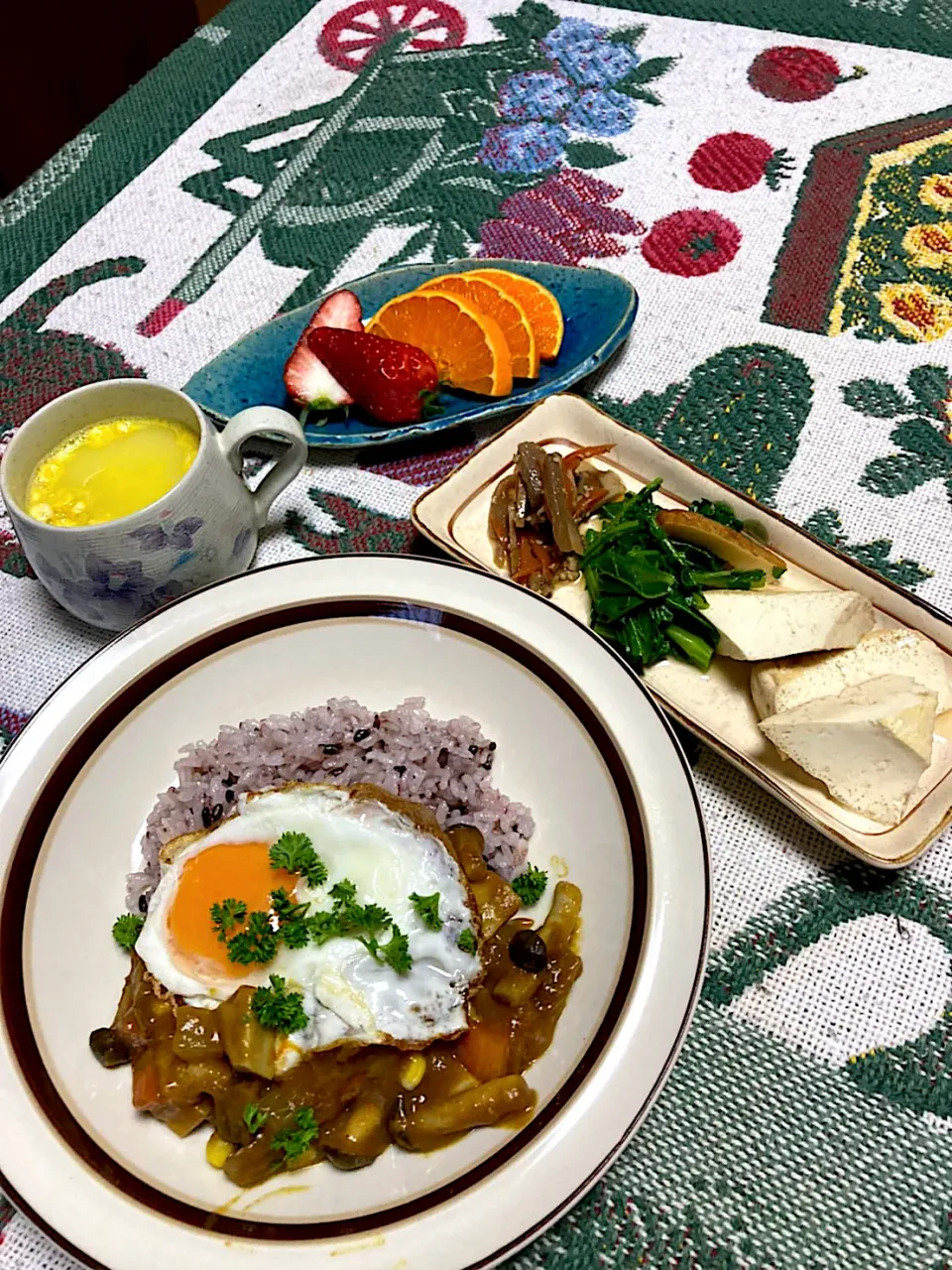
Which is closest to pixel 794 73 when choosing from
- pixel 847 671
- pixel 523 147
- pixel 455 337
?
pixel 523 147

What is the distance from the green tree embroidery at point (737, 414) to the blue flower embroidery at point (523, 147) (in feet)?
3.70

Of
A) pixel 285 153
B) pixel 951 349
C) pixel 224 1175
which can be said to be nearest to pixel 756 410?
pixel 951 349

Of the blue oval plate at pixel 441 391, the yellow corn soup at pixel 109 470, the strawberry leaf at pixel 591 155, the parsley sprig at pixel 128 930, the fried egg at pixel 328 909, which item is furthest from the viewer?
the strawberry leaf at pixel 591 155

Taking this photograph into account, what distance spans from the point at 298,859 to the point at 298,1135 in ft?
1.48

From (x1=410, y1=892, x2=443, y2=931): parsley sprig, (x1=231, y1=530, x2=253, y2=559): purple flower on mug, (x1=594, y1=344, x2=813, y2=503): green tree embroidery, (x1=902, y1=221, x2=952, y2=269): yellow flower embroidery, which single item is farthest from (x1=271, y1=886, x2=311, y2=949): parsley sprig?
(x1=902, y1=221, x2=952, y2=269): yellow flower embroidery

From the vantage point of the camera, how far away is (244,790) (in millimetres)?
1975

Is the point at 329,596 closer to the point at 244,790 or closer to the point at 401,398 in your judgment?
the point at 244,790

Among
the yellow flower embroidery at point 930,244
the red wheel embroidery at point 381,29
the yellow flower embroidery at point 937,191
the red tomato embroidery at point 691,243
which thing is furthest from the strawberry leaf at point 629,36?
the yellow flower embroidery at point 930,244

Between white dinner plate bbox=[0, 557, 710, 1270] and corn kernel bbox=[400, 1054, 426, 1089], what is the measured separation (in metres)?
0.11

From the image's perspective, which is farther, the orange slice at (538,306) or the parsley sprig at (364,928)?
the orange slice at (538,306)

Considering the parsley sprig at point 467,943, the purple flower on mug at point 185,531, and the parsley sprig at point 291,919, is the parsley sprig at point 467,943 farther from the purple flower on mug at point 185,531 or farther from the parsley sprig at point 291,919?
the purple flower on mug at point 185,531

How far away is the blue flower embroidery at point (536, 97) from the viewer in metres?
3.55

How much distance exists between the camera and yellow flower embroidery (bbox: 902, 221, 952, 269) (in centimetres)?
299

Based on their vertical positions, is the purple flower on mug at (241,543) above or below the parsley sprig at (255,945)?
above
